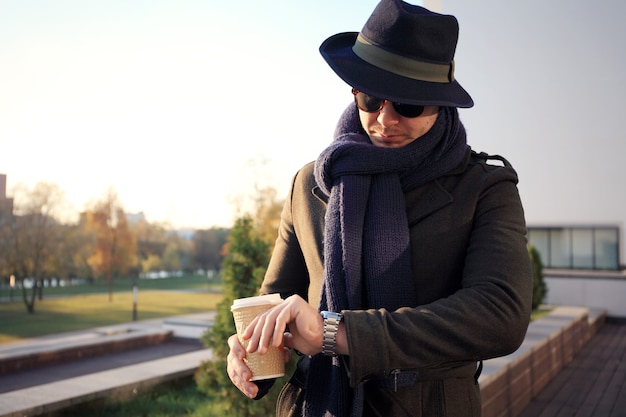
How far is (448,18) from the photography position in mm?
1242

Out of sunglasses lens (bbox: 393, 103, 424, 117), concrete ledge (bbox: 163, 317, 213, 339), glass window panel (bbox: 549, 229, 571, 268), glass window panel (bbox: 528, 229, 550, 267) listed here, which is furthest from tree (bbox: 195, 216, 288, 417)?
glass window panel (bbox: 549, 229, 571, 268)

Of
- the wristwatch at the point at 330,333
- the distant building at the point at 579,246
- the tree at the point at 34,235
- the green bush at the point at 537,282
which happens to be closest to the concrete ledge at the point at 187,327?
the tree at the point at 34,235

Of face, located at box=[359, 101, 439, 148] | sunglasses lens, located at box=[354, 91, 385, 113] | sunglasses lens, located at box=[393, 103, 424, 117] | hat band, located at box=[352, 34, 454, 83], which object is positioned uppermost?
hat band, located at box=[352, 34, 454, 83]

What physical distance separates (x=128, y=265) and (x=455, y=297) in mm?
21999

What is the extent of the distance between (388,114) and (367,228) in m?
0.23

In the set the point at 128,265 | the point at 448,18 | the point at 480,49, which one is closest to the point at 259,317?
the point at 448,18

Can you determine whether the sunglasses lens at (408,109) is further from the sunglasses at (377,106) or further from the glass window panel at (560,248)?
the glass window panel at (560,248)

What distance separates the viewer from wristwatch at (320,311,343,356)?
1048 mm

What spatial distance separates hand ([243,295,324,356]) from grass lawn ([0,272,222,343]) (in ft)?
22.4

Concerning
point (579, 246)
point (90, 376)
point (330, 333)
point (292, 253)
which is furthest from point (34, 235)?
point (579, 246)

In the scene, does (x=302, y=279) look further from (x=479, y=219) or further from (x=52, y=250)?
(x=52, y=250)

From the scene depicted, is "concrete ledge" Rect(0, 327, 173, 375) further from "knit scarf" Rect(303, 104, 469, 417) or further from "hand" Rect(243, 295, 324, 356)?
"hand" Rect(243, 295, 324, 356)

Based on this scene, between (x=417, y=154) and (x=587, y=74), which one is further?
(x=587, y=74)

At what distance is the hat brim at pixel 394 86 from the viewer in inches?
47.6
